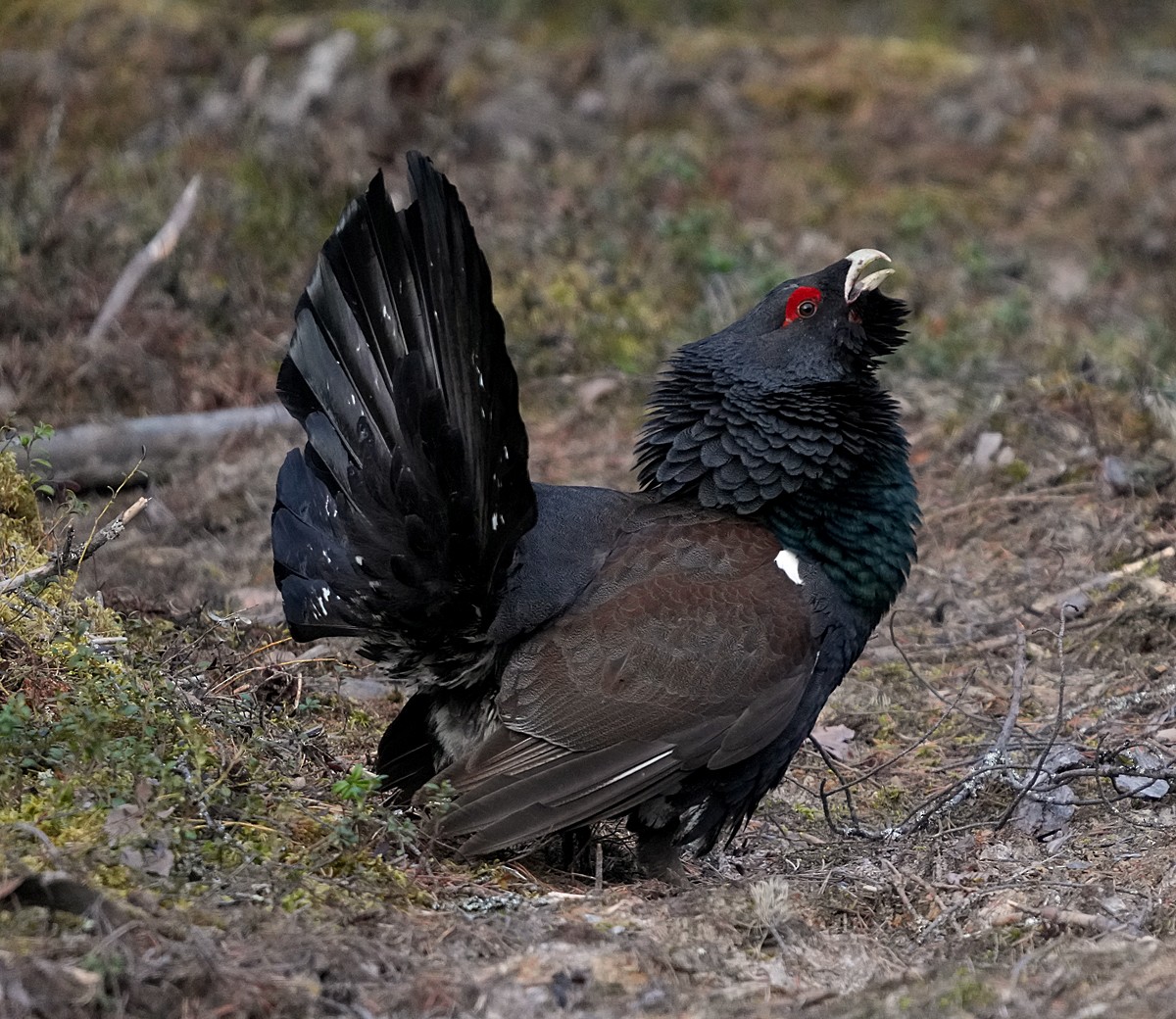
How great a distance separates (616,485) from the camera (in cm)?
881

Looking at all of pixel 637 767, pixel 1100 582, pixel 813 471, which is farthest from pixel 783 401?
pixel 1100 582

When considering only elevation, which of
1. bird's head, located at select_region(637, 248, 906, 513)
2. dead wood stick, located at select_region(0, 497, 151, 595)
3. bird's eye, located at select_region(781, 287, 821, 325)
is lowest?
dead wood stick, located at select_region(0, 497, 151, 595)

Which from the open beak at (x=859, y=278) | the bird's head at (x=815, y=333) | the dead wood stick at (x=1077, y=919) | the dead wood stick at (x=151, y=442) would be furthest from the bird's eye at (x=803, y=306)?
the dead wood stick at (x=151, y=442)

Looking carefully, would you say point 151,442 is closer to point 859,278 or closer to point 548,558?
point 548,558

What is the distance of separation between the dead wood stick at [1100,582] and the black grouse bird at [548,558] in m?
1.98

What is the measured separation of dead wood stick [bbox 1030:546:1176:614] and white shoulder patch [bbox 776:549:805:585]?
7.74 feet

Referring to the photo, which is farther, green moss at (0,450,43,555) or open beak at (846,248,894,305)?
green moss at (0,450,43,555)

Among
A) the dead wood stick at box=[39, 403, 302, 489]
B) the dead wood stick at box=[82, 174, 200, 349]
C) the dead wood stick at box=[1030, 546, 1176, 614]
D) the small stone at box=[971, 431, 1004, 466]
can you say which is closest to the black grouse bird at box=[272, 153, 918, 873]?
the dead wood stick at box=[1030, 546, 1176, 614]

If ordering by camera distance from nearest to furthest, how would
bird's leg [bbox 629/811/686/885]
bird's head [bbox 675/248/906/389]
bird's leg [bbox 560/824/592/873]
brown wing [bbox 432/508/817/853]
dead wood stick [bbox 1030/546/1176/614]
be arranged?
1. brown wing [bbox 432/508/817/853]
2. bird's leg [bbox 629/811/686/885]
3. bird's leg [bbox 560/824/592/873]
4. bird's head [bbox 675/248/906/389]
5. dead wood stick [bbox 1030/546/1176/614]

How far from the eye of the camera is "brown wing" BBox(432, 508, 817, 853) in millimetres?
5102

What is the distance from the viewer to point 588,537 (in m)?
5.59

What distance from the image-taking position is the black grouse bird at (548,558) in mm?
4961

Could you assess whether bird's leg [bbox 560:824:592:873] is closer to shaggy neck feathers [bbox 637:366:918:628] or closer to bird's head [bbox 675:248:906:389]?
shaggy neck feathers [bbox 637:366:918:628]

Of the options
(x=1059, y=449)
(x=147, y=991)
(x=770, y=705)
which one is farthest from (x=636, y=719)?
(x=1059, y=449)
